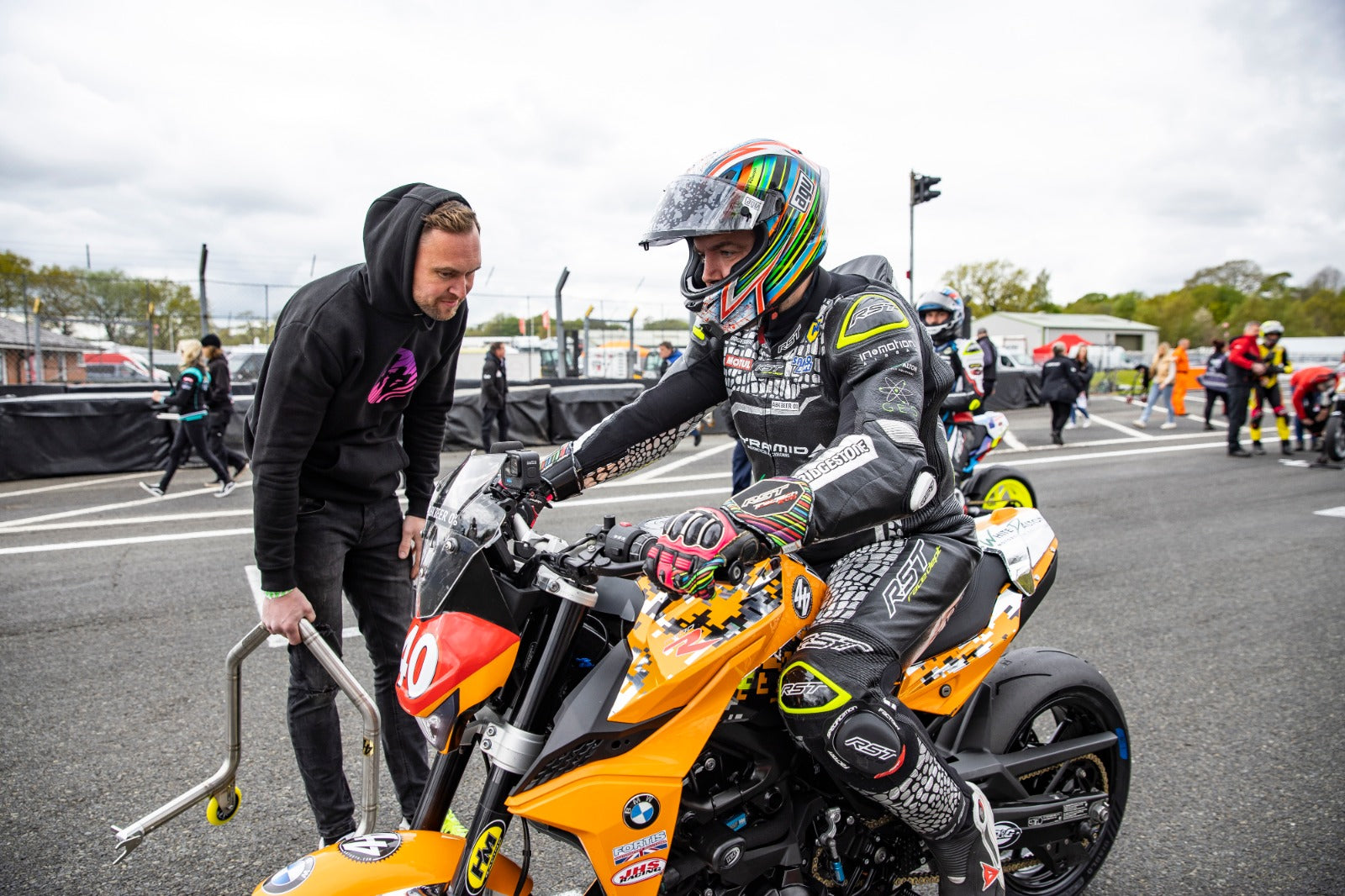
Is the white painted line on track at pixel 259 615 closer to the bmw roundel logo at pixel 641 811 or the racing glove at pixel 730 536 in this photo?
the bmw roundel logo at pixel 641 811

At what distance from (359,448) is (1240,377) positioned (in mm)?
13450

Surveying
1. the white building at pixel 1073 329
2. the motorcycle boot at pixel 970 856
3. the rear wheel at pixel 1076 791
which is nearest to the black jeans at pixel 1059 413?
the rear wheel at pixel 1076 791

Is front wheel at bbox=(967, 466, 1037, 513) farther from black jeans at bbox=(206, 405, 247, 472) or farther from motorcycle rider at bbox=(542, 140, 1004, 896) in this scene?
black jeans at bbox=(206, 405, 247, 472)

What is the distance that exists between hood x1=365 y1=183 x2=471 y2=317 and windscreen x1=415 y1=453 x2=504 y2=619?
764 mm

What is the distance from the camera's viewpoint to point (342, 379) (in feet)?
8.37

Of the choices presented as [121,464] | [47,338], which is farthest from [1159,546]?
[47,338]

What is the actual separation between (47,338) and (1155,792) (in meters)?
22.1

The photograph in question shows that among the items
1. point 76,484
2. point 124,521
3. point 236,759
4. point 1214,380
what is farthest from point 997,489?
point 1214,380

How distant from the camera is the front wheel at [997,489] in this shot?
6641 millimetres

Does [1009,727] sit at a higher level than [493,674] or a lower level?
lower

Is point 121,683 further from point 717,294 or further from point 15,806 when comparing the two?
point 717,294

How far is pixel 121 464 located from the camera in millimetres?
11734

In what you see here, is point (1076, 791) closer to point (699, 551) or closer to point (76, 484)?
point (699, 551)

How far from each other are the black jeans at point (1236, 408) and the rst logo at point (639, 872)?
13427 millimetres
